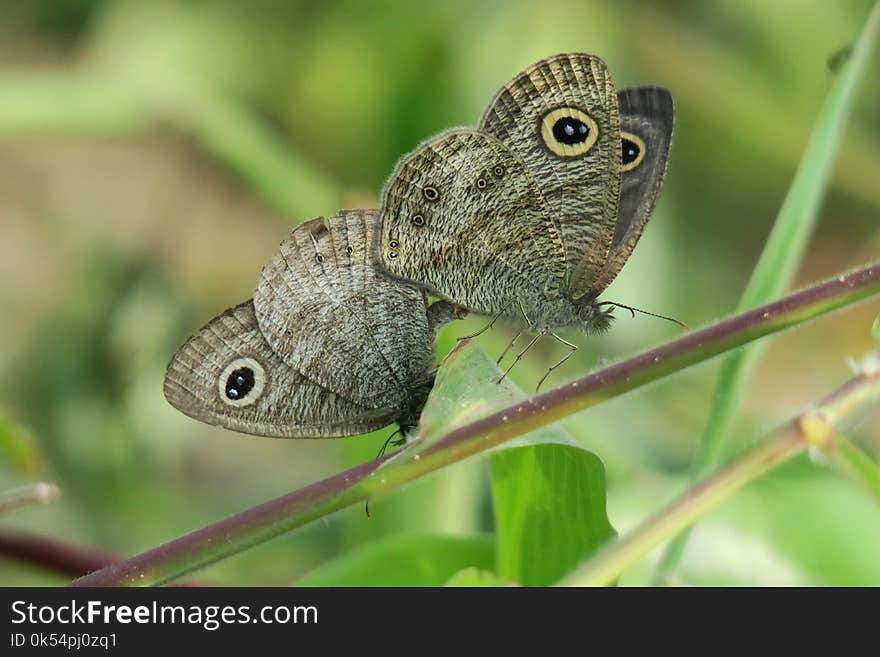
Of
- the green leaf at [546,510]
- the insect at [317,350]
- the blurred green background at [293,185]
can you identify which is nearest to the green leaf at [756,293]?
the green leaf at [546,510]

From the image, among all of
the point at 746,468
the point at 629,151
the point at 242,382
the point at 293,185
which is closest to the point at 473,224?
the point at 629,151

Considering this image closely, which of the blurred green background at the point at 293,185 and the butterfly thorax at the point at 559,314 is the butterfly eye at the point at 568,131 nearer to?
the butterfly thorax at the point at 559,314

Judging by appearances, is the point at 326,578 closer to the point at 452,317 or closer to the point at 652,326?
the point at 452,317

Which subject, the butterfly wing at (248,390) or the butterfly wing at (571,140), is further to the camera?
the butterfly wing at (571,140)

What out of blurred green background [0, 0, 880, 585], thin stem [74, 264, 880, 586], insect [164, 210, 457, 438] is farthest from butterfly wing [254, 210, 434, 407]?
blurred green background [0, 0, 880, 585]

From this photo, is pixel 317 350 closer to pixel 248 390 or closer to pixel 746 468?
pixel 248 390

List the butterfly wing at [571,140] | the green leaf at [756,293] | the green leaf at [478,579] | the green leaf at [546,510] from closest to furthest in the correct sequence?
the green leaf at [478,579] < the green leaf at [546,510] < the green leaf at [756,293] < the butterfly wing at [571,140]

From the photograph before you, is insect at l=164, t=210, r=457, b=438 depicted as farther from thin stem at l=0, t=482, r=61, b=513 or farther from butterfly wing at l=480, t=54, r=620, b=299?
thin stem at l=0, t=482, r=61, b=513
